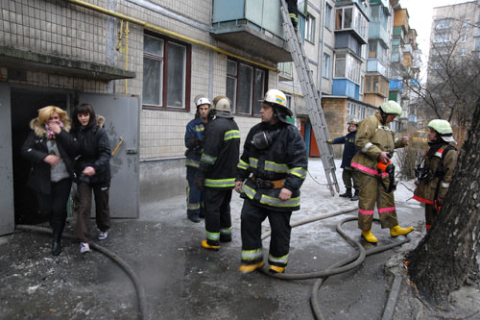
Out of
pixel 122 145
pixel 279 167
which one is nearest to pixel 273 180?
pixel 279 167

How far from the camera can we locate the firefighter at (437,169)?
14.1 ft

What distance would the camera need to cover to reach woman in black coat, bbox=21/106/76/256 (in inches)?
151

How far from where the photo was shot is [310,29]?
17.3 metres

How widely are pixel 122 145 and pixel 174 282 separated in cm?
270

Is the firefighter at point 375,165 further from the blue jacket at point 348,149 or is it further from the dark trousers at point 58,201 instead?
the dark trousers at point 58,201

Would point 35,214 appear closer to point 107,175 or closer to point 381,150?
point 107,175

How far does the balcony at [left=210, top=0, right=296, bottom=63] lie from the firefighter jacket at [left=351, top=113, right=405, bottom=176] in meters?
4.04

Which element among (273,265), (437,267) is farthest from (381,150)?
(273,265)

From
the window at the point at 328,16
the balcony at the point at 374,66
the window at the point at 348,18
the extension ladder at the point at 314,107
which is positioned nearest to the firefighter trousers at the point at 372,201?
the extension ladder at the point at 314,107

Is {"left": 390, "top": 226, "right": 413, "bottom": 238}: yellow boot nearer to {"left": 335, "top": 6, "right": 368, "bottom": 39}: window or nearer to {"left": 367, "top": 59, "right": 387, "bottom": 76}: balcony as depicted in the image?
{"left": 335, "top": 6, "right": 368, "bottom": 39}: window

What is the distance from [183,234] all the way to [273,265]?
175cm

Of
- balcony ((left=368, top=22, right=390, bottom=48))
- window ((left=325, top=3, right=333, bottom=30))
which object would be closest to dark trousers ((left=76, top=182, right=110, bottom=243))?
window ((left=325, top=3, right=333, bottom=30))

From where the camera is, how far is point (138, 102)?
5.46 m

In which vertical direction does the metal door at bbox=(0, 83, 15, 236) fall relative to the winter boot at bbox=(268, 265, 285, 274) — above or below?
above
